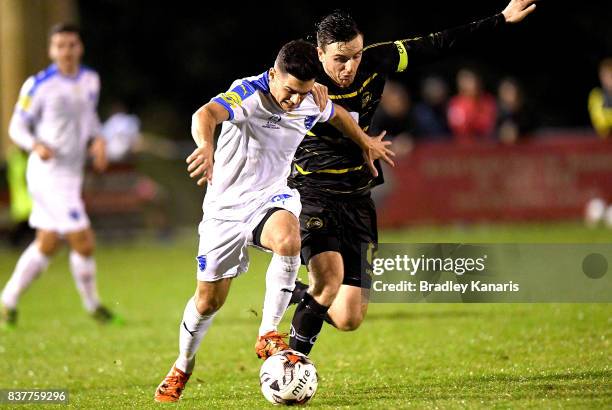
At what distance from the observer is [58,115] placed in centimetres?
1079

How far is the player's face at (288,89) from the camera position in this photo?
253 inches

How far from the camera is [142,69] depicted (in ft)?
100

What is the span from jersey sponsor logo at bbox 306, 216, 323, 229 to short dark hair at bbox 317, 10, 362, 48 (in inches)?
42.0

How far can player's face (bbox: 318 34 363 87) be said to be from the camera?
7.12 meters

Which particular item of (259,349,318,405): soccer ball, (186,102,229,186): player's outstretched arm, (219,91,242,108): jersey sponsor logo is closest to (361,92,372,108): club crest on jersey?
(219,91,242,108): jersey sponsor logo

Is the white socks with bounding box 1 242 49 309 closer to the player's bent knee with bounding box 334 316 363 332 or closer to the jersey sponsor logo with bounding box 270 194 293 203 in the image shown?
the player's bent knee with bounding box 334 316 363 332

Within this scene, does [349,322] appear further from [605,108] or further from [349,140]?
[605,108]

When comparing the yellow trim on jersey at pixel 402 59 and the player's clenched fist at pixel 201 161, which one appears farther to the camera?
the yellow trim on jersey at pixel 402 59

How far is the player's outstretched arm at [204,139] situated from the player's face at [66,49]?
4.63 metres

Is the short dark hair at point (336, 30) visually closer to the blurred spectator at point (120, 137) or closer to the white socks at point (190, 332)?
the white socks at point (190, 332)

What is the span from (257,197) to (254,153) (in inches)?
9.7

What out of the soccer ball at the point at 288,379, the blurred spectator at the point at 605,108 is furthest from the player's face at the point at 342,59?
the blurred spectator at the point at 605,108

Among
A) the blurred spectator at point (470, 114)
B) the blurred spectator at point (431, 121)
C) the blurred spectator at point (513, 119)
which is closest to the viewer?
the blurred spectator at point (513, 119)

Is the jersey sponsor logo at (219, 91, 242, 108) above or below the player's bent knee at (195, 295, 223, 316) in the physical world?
above
